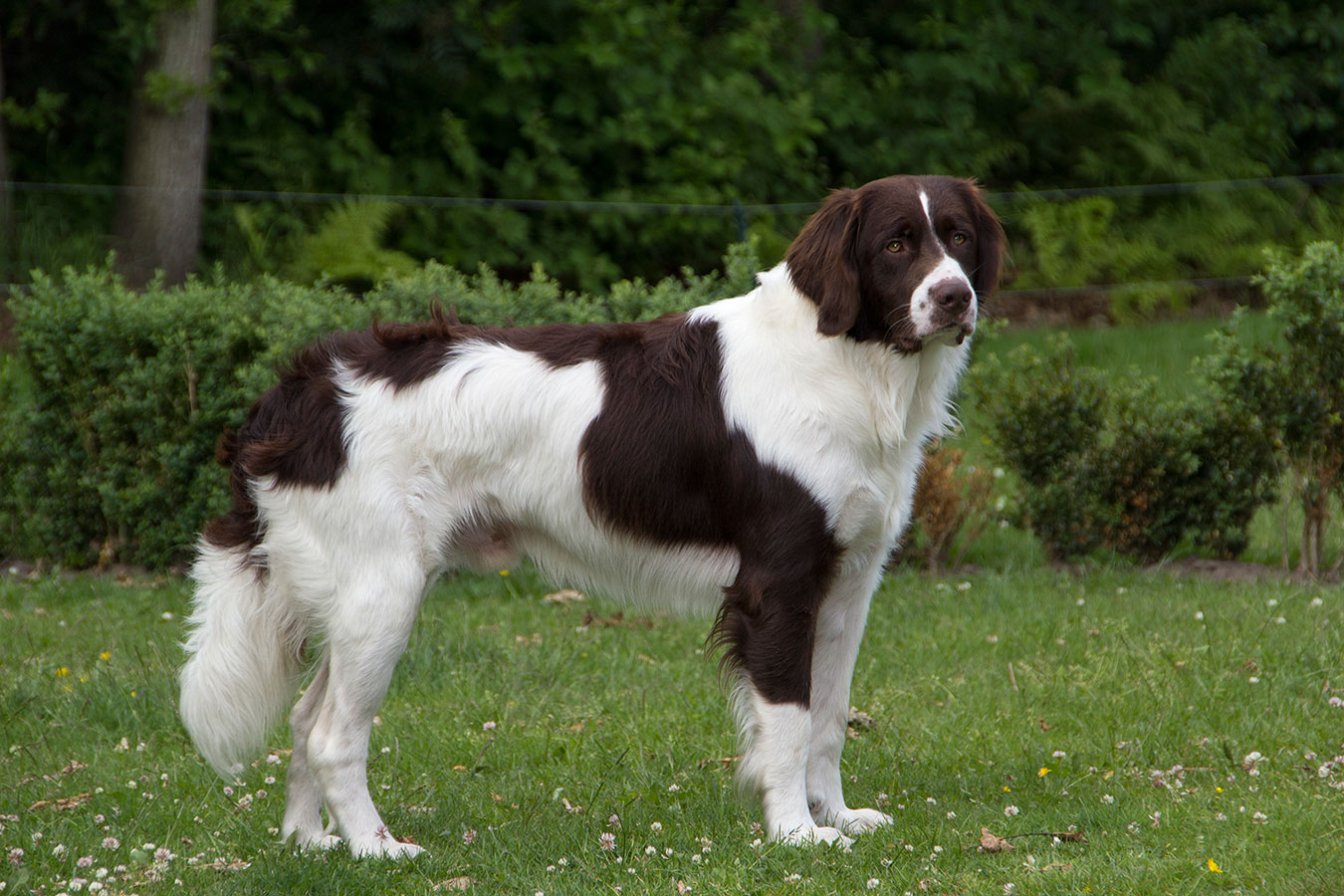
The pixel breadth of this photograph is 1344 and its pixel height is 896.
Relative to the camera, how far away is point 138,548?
698 cm

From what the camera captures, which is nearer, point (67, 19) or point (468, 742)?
point (468, 742)

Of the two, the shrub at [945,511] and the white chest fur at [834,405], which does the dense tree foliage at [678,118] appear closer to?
the shrub at [945,511]

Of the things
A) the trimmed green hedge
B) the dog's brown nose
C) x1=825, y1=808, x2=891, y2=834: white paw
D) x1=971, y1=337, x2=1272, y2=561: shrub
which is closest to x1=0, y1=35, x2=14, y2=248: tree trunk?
the trimmed green hedge

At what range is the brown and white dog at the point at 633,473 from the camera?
150 inches

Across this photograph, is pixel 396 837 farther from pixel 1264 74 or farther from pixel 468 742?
pixel 1264 74

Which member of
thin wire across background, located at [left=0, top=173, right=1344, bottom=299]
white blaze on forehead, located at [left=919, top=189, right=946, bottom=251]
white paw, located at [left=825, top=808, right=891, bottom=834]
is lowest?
white paw, located at [left=825, top=808, right=891, bottom=834]

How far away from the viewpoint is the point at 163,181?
10.1 m

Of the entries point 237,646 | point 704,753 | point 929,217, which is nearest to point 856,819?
point 704,753

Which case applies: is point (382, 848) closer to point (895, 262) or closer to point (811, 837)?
point (811, 837)

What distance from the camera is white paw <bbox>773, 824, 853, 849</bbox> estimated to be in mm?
3834

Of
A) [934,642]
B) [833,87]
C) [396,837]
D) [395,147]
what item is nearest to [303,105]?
[395,147]

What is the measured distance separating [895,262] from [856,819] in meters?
1.59

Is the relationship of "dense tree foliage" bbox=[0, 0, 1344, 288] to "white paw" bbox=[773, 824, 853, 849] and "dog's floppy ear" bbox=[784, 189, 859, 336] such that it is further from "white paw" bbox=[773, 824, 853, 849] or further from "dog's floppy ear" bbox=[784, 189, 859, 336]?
"white paw" bbox=[773, 824, 853, 849]

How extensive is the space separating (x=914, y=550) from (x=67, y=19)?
7.85 m
